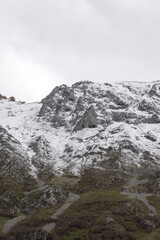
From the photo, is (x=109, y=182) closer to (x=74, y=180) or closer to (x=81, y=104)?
(x=74, y=180)

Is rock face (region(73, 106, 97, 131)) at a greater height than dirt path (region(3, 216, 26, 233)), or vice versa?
rock face (region(73, 106, 97, 131))

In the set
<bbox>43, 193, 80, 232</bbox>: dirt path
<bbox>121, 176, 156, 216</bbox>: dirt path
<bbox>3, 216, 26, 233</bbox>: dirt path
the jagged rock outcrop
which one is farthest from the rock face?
<bbox>3, 216, 26, 233</bbox>: dirt path

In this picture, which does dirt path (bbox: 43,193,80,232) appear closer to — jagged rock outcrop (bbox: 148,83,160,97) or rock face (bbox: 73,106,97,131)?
rock face (bbox: 73,106,97,131)

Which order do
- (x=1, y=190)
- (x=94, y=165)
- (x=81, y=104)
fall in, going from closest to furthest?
(x=1, y=190), (x=94, y=165), (x=81, y=104)

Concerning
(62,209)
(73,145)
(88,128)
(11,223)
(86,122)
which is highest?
(86,122)

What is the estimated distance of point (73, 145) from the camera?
398 feet

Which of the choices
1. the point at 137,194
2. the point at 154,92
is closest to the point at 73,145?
the point at 137,194

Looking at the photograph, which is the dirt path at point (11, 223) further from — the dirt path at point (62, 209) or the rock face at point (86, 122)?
the rock face at point (86, 122)

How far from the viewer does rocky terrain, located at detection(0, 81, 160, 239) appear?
68438 millimetres

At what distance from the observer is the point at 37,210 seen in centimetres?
6028

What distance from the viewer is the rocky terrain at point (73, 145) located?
6844 cm

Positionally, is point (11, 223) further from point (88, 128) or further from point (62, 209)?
point (88, 128)

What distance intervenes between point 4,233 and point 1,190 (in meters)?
23.3

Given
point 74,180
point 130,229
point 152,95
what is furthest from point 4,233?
point 152,95
